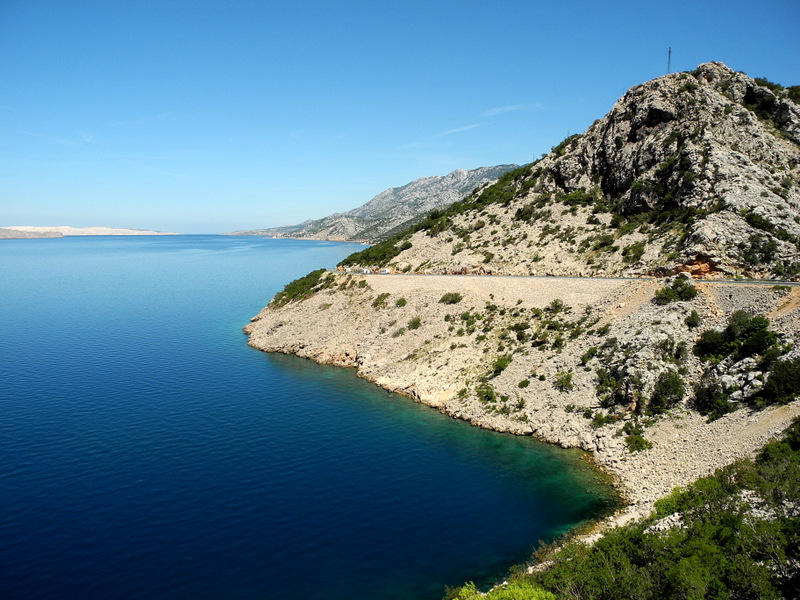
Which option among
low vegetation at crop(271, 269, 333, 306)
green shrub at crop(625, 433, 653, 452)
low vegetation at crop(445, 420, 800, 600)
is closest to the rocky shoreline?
green shrub at crop(625, 433, 653, 452)

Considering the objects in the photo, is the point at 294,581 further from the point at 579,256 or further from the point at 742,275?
the point at 579,256

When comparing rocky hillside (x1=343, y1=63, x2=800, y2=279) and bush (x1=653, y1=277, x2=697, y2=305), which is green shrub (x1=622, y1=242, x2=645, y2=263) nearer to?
rocky hillside (x1=343, y1=63, x2=800, y2=279)

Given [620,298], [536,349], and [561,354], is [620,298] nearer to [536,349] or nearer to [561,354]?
[561,354]

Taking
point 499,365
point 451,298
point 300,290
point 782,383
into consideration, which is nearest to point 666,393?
point 782,383

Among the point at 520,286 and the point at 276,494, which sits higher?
the point at 520,286

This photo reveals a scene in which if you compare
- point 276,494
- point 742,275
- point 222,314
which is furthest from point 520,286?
point 222,314

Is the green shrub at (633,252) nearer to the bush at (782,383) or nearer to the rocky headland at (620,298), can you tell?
the rocky headland at (620,298)
